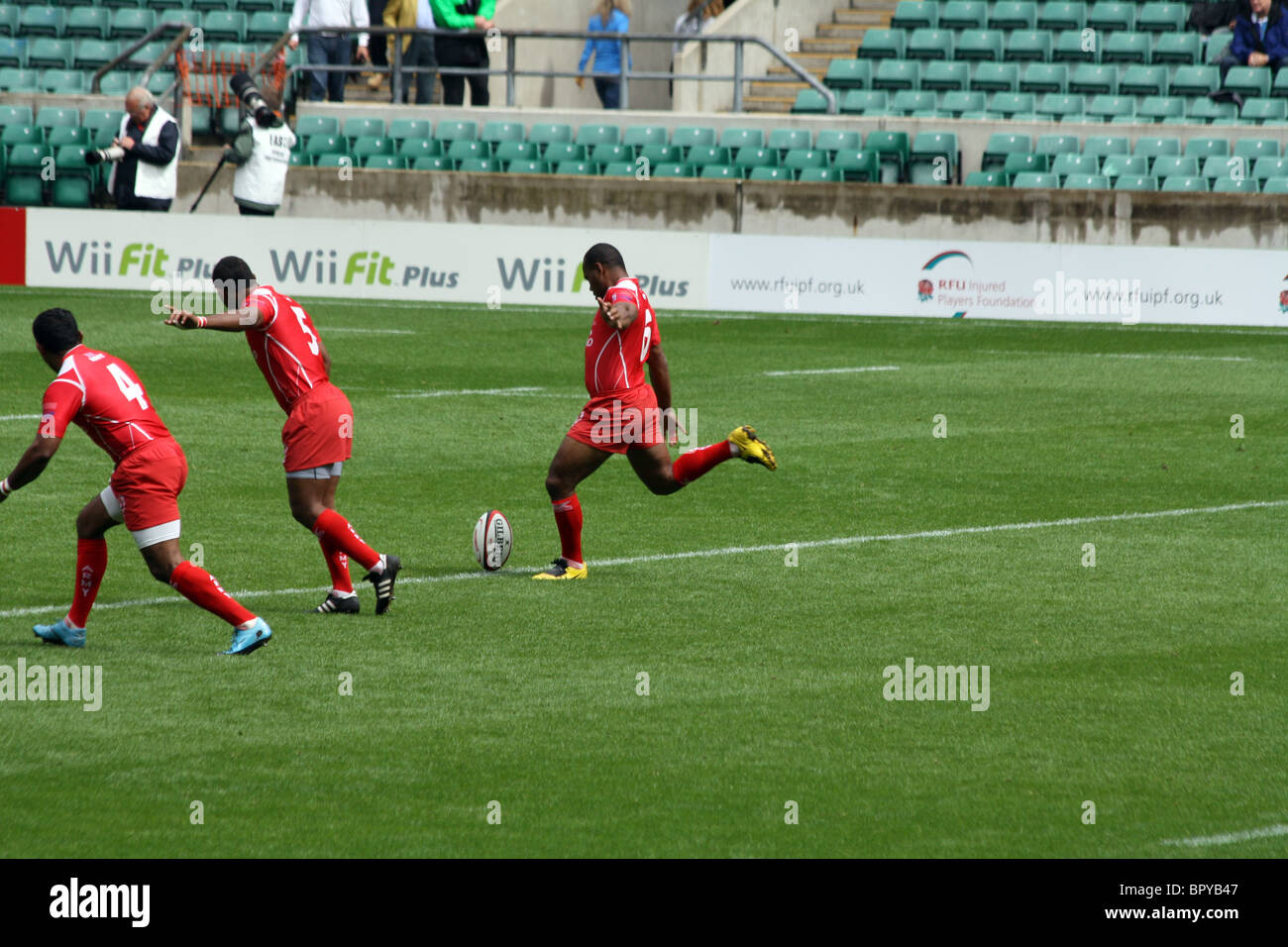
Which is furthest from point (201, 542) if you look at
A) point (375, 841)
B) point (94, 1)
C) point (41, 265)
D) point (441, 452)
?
point (94, 1)

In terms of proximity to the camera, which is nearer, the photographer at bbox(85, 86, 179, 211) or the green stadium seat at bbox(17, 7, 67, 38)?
the photographer at bbox(85, 86, 179, 211)

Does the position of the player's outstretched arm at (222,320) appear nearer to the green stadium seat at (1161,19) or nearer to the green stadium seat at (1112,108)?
the green stadium seat at (1112,108)

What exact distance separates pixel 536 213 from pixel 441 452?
1273 cm

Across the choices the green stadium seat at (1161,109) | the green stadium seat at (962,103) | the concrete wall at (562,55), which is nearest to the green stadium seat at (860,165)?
the green stadium seat at (962,103)

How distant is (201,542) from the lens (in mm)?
11109

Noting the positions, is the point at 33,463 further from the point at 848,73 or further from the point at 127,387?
the point at 848,73

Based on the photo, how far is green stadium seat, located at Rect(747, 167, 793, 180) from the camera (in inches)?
1097

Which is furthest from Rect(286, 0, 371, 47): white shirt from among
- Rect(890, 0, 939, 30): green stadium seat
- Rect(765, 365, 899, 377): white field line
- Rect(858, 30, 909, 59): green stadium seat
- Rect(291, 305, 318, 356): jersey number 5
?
Rect(291, 305, 318, 356): jersey number 5

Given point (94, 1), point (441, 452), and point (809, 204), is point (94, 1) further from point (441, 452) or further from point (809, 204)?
point (441, 452)

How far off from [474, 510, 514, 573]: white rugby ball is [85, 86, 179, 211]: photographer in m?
15.6

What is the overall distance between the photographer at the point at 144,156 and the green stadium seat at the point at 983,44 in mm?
12835

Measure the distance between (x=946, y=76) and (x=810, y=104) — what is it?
2174 millimetres

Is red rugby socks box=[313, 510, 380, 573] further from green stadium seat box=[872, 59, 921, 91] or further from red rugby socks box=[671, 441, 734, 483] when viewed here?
green stadium seat box=[872, 59, 921, 91]

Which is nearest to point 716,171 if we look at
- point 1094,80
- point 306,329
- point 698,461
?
point 1094,80
